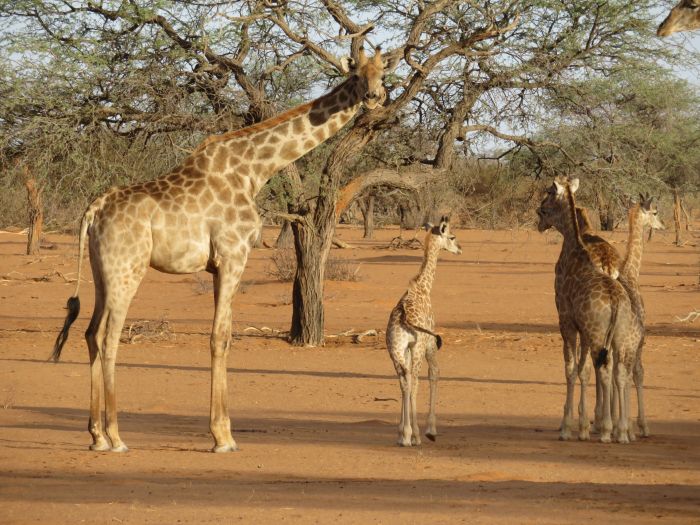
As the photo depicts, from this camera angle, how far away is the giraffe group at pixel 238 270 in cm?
892

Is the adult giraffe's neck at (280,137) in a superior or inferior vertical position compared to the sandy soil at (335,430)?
superior

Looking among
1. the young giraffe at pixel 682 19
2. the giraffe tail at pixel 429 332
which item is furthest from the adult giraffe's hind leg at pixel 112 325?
the young giraffe at pixel 682 19

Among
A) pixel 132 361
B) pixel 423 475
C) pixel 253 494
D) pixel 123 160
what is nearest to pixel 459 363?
pixel 132 361

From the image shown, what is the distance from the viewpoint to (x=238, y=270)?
9141 millimetres

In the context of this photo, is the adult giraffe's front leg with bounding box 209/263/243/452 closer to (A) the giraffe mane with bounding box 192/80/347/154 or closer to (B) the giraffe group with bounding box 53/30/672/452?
(B) the giraffe group with bounding box 53/30/672/452

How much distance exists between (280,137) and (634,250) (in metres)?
3.86

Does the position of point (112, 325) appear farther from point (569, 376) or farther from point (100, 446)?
point (569, 376)

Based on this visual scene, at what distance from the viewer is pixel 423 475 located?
7.84m

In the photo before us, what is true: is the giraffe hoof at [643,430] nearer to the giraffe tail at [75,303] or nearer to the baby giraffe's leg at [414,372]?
the baby giraffe's leg at [414,372]

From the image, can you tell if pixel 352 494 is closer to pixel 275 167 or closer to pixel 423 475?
pixel 423 475


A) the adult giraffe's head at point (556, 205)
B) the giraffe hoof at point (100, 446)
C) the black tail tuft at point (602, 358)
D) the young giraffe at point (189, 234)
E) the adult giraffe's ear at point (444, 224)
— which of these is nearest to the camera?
the giraffe hoof at point (100, 446)

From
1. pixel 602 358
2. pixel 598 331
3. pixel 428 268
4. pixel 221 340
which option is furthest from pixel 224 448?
pixel 598 331

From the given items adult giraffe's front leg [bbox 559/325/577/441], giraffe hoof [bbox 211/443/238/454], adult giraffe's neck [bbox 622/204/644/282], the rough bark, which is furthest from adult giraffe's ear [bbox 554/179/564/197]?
the rough bark

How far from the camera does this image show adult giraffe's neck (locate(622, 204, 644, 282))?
36.4 feet
